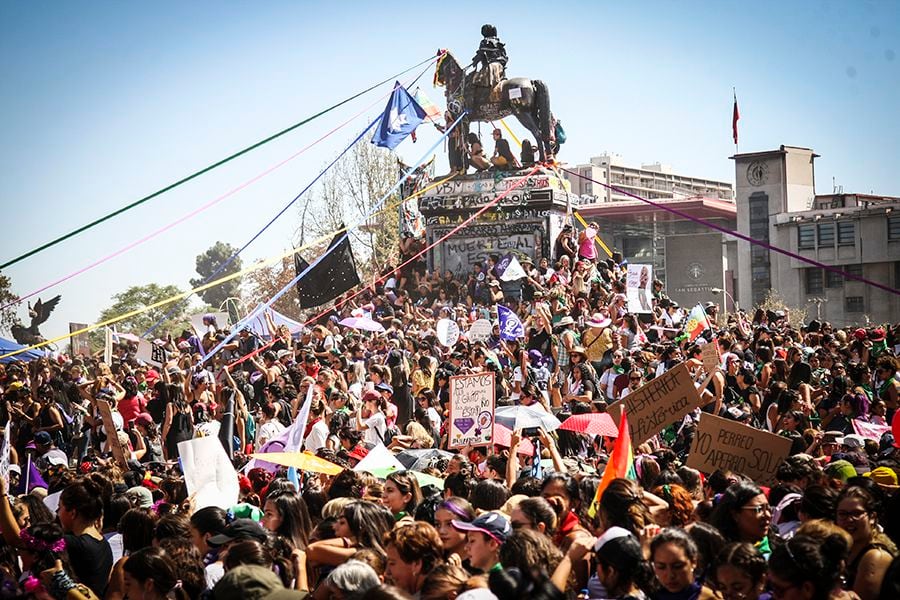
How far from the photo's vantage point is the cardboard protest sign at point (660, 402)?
1093cm

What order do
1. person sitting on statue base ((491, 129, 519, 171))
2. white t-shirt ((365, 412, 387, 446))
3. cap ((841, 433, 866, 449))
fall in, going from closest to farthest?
cap ((841, 433, 866, 449)) → white t-shirt ((365, 412, 387, 446)) → person sitting on statue base ((491, 129, 519, 171))

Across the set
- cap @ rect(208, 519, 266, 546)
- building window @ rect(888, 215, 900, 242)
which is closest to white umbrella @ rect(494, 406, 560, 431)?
cap @ rect(208, 519, 266, 546)

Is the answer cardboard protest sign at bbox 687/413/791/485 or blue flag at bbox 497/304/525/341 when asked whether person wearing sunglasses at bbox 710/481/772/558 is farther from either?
blue flag at bbox 497/304/525/341

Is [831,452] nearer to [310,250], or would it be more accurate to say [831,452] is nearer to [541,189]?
[541,189]

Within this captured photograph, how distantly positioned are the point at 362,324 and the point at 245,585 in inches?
665

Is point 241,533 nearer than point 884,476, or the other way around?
point 241,533

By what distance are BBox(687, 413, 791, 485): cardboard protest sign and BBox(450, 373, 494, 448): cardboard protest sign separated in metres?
2.70

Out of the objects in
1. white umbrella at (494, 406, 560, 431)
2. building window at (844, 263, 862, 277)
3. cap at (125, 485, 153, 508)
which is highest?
building window at (844, 263, 862, 277)

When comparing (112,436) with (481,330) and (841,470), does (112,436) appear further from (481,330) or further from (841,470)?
(481,330)

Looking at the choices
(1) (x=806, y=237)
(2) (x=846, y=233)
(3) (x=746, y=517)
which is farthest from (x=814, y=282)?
(3) (x=746, y=517)

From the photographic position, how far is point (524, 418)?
40.5 ft

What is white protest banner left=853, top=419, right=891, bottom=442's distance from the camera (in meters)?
11.0

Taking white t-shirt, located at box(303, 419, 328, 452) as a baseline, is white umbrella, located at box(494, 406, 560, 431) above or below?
above

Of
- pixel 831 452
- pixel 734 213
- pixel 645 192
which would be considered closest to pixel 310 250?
pixel 734 213
